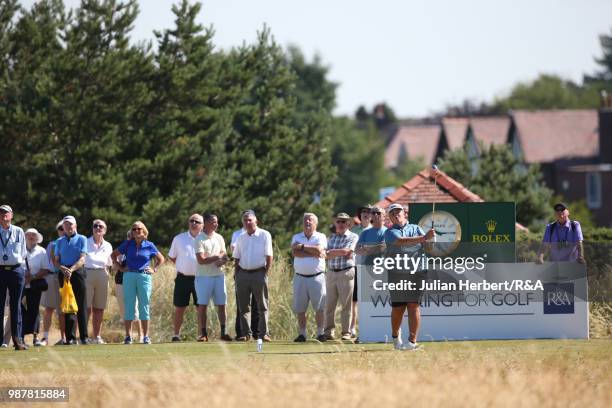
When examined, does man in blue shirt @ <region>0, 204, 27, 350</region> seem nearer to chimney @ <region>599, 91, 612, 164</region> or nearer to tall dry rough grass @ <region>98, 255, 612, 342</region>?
tall dry rough grass @ <region>98, 255, 612, 342</region>

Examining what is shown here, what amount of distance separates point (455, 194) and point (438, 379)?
15.7 meters

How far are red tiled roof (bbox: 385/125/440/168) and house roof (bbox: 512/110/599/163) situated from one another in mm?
45529

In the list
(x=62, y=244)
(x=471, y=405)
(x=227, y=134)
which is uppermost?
(x=227, y=134)

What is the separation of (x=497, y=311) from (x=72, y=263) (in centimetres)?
604

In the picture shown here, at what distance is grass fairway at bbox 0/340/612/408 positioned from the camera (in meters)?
12.1

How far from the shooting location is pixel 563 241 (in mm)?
19953

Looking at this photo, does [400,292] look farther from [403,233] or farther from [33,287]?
[33,287]

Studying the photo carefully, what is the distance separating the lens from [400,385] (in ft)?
40.6

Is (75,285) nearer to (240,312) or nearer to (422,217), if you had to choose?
(240,312)

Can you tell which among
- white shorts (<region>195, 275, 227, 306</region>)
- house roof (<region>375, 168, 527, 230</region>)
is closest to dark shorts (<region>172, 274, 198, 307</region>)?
white shorts (<region>195, 275, 227, 306</region>)

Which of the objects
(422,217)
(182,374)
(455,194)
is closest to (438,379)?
(182,374)

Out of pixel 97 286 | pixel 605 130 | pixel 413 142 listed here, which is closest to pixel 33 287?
pixel 97 286

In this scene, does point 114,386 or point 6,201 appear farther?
point 6,201

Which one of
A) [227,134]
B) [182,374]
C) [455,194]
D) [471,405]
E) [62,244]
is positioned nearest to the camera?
[471,405]
